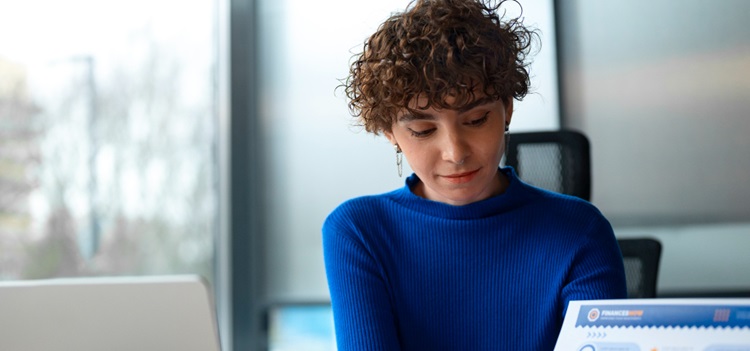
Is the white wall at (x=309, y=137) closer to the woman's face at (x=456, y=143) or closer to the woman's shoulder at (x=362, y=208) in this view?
the woman's shoulder at (x=362, y=208)

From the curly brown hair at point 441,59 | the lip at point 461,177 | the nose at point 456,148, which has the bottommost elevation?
the lip at point 461,177

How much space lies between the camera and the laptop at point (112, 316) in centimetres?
93

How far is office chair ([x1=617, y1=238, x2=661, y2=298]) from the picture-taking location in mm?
2074

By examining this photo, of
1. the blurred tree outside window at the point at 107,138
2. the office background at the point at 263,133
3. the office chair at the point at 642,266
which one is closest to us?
the office chair at the point at 642,266

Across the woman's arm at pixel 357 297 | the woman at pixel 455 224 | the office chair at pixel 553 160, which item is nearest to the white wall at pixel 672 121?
the office chair at pixel 553 160

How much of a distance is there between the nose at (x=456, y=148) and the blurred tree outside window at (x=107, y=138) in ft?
6.61

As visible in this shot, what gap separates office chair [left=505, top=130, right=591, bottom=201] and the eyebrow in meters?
0.98

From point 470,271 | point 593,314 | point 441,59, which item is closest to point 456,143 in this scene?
point 441,59

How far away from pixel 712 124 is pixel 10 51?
2462 millimetres

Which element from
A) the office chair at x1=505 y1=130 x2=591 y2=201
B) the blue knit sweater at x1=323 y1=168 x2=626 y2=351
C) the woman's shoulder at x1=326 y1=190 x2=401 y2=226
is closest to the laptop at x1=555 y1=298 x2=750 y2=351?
the blue knit sweater at x1=323 y1=168 x2=626 y2=351

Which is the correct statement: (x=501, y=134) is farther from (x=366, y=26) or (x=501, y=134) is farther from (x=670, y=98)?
(x=366, y=26)

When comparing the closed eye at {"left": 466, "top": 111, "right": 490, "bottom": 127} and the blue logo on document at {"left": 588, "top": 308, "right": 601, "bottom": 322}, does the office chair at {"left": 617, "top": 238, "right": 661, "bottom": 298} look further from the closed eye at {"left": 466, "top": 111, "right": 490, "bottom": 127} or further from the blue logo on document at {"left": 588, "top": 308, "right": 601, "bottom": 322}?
the blue logo on document at {"left": 588, "top": 308, "right": 601, "bottom": 322}

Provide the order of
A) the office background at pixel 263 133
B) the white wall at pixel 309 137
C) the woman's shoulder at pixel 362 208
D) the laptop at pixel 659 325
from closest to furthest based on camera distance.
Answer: the laptop at pixel 659 325, the woman's shoulder at pixel 362 208, the office background at pixel 263 133, the white wall at pixel 309 137

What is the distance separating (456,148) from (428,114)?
0.21 ft
